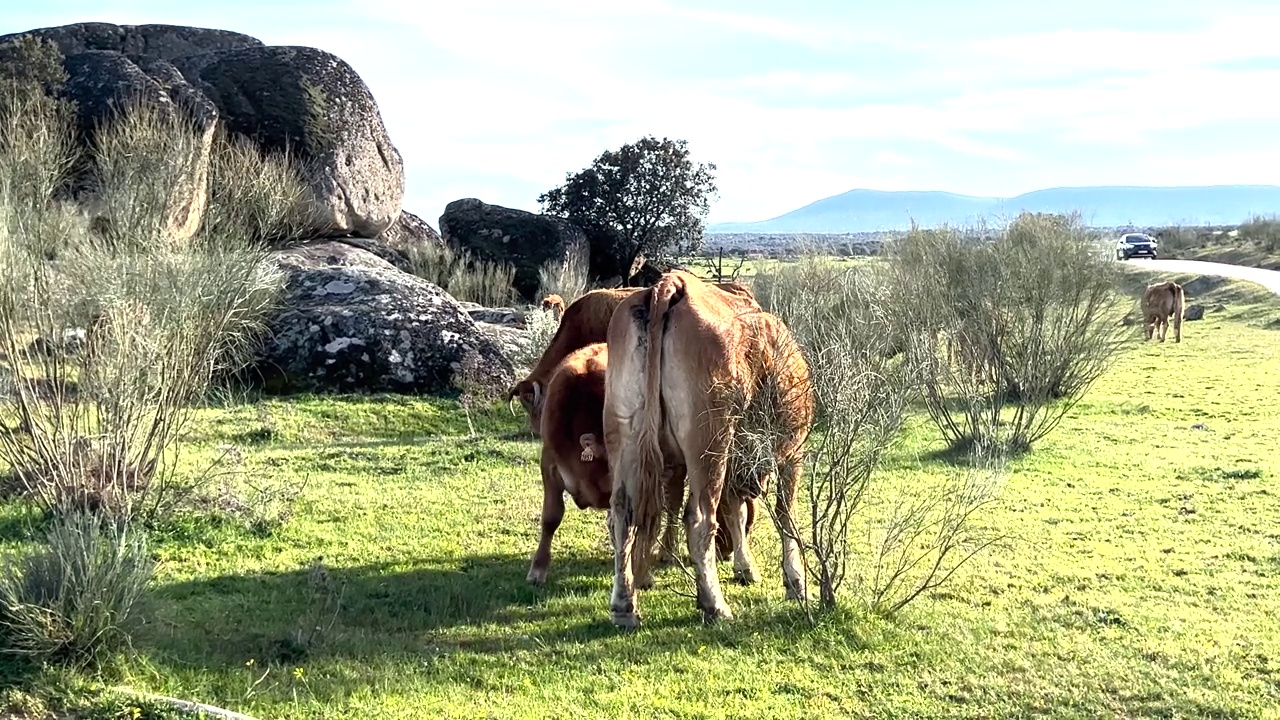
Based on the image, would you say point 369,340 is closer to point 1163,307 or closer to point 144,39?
point 144,39

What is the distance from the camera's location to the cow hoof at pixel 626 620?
606cm

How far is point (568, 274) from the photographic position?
2305cm

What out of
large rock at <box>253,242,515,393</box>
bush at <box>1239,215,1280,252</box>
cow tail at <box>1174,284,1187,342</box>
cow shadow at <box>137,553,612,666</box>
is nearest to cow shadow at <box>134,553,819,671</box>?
cow shadow at <box>137,553,612,666</box>

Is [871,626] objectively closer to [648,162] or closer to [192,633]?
[192,633]

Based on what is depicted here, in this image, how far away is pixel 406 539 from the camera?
26.5ft

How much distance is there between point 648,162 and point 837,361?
2276 centimetres

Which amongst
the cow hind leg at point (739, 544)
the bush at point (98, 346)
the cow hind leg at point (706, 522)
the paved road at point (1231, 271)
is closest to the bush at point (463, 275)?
the bush at point (98, 346)

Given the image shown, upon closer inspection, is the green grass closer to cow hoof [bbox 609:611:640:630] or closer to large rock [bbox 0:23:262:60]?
large rock [bbox 0:23:262:60]

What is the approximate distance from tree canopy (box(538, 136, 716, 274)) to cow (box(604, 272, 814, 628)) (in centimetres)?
2116

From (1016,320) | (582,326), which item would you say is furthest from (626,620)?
(1016,320)

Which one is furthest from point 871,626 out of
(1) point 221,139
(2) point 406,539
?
(1) point 221,139

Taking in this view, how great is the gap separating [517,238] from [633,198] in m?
4.69

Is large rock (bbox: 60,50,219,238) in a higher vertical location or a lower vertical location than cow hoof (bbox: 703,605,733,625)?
higher

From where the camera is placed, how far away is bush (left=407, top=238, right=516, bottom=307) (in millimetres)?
22016
